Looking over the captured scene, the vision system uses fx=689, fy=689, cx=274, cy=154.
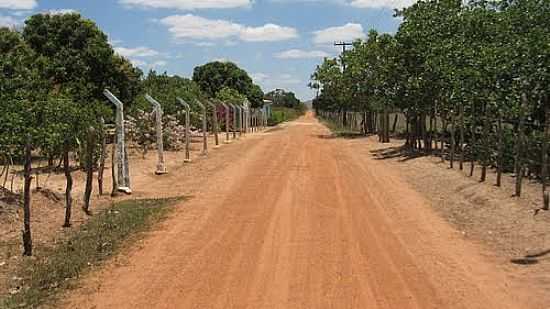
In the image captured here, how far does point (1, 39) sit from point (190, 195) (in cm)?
1232

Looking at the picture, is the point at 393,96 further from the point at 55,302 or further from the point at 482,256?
the point at 55,302

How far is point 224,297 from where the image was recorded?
24.3ft

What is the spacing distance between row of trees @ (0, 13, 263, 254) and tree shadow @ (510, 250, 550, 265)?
272 inches

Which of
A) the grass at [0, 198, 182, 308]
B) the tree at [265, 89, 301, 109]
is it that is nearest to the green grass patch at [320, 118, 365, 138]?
the grass at [0, 198, 182, 308]

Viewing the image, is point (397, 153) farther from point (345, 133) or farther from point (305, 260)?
point (345, 133)

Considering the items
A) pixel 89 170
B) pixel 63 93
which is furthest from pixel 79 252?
pixel 63 93

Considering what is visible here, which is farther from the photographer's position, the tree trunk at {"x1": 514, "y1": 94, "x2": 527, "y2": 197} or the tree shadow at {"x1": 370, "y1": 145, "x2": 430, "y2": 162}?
the tree shadow at {"x1": 370, "y1": 145, "x2": 430, "y2": 162}

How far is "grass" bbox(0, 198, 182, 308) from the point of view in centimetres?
775

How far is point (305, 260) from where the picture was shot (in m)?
9.07

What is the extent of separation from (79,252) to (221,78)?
6710 centimetres

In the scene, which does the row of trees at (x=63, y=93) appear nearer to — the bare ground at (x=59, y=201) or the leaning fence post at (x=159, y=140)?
the bare ground at (x=59, y=201)

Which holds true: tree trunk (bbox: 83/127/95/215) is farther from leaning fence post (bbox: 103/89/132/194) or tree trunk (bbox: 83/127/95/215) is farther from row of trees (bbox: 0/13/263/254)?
leaning fence post (bbox: 103/89/132/194)

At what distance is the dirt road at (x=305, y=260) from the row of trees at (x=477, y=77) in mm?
3127

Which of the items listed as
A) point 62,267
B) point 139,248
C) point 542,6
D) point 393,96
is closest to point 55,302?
point 62,267
